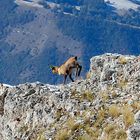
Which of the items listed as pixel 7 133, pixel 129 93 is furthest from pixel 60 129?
pixel 7 133

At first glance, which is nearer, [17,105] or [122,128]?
[122,128]

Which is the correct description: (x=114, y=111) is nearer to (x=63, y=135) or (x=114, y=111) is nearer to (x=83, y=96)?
(x=63, y=135)

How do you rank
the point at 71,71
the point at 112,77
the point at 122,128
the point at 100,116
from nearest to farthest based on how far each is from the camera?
the point at 122,128, the point at 100,116, the point at 112,77, the point at 71,71

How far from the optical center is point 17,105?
110 feet

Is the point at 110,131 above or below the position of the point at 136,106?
below

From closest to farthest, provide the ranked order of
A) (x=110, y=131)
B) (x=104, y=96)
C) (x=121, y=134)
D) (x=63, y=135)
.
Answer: (x=121, y=134)
(x=110, y=131)
(x=63, y=135)
(x=104, y=96)

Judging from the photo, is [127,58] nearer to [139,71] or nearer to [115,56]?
[115,56]

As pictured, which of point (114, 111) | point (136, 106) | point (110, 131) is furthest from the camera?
point (114, 111)

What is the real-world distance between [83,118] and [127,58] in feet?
25.3

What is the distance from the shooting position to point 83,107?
28328 mm

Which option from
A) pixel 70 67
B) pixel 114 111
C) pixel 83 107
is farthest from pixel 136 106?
pixel 70 67

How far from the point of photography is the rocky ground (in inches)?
983

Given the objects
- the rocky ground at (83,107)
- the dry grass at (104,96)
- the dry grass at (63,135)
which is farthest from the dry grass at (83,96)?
the dry grass at (63,135)

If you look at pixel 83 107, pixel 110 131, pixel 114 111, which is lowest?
pixel 83 107
